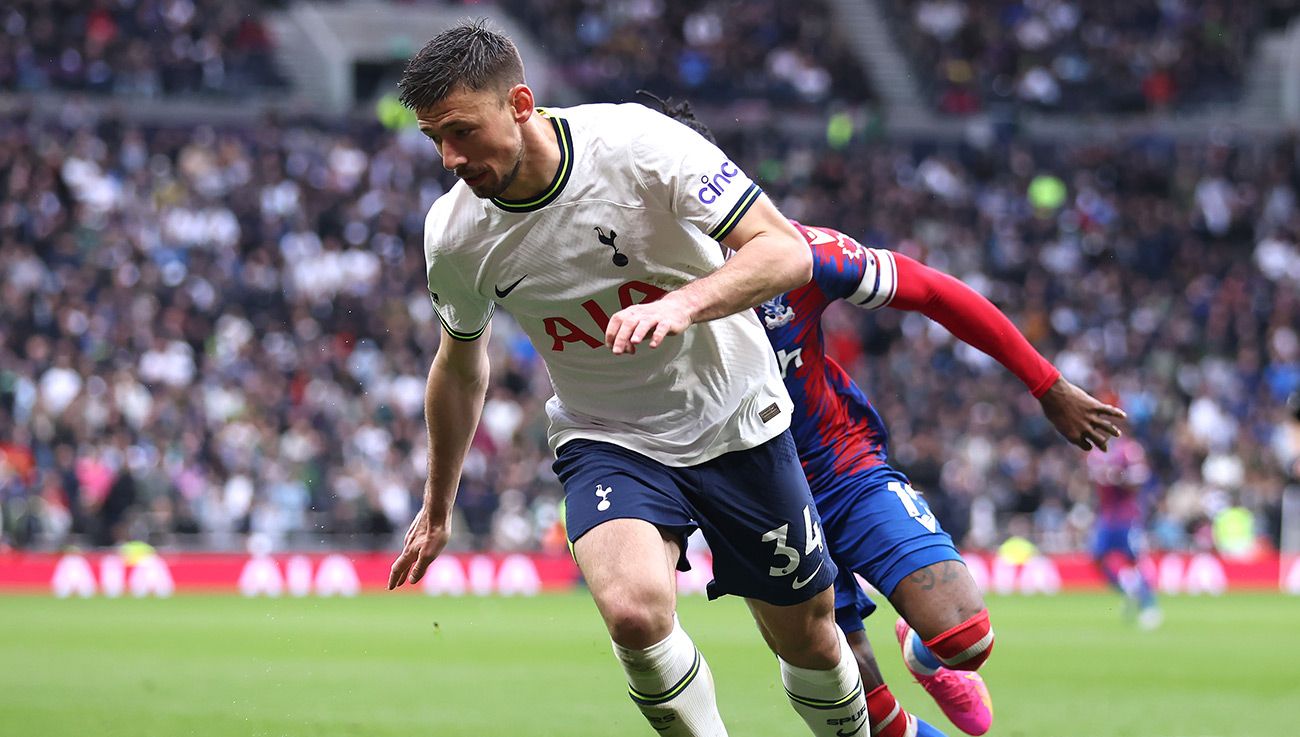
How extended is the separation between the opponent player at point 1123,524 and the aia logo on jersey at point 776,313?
11297mm

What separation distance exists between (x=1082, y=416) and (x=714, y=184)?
1811 mm

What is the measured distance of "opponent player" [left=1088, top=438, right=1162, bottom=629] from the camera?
17250mm

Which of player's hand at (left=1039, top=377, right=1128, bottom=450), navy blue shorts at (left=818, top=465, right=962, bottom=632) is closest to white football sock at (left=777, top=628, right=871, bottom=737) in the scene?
navy blue shorts at (left=818, top=465, right=962, bottom=632)

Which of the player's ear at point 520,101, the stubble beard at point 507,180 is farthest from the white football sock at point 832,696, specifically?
the player's ear at point 520,101

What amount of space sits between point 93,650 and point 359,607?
5682 millimetres

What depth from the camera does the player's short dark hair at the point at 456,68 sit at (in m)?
5.25

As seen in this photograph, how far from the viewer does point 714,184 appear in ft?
17.7

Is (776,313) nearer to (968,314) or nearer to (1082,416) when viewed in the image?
(968,314)

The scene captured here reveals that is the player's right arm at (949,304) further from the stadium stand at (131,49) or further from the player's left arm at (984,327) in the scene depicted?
the stadium stand at (131,49)

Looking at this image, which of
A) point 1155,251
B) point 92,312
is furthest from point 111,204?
point 1155,251

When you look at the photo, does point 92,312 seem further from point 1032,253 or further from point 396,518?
point 1032,253

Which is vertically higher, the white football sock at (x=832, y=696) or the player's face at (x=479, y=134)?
the player's face at (x=479, y=134)

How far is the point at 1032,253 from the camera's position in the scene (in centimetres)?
2845

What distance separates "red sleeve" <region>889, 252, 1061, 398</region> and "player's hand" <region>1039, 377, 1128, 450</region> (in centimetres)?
7
